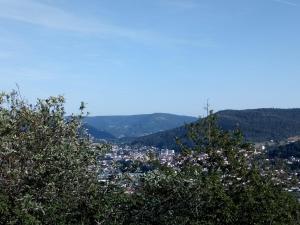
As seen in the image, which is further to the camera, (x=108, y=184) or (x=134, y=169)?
(x=134, y=169)

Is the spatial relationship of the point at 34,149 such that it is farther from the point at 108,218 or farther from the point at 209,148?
the point at 209,148

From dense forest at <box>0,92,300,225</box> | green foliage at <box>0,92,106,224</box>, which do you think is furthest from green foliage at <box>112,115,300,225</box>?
green foliage at <box>0,92,106,224</box>

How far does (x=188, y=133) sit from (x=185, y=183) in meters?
4.83

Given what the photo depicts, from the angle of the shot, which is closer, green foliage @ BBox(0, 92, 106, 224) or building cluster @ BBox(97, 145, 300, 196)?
green foliage @ BBox(0, 92, 106, 224)

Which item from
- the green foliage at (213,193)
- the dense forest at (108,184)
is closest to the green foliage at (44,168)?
the dense forest at (108,184)

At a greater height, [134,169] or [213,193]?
[134,169]

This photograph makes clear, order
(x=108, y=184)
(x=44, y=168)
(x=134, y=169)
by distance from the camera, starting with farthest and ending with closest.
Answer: (x=134, y=169) → (x=108, y=184) → (x=44, y=168)

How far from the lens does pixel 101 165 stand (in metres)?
26.8

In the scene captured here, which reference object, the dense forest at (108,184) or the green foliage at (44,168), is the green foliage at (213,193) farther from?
the green foliage at (44,168)

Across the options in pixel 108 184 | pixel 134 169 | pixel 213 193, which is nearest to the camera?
pixel 213 193

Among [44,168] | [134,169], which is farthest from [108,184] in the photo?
[44,168]

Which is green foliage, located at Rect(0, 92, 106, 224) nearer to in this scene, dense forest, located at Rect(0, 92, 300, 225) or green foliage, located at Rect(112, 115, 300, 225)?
dense forest, located at Rect(0, 92, 300, 225)

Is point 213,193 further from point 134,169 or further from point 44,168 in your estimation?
point 44,168

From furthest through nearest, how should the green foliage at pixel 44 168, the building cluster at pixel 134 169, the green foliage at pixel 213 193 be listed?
the building cluster at pixel 134 169
the green foliage at pixel 213 193
the green foliage at pixel 44 168
